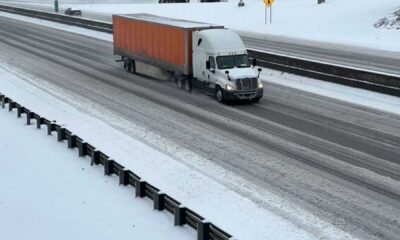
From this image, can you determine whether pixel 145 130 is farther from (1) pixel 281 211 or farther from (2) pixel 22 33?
(2) pixel 22 33

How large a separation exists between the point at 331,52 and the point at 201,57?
1641 cm

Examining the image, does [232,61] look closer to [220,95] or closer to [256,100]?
[220,95]

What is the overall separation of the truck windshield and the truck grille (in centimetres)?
128

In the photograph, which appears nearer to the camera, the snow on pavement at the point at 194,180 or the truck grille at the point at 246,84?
the snow on pavement at the point at 194,180

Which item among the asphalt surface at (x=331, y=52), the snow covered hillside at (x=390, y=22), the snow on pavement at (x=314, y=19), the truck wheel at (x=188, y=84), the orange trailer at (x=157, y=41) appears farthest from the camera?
the snow covered hillside at (x=390, y=22)

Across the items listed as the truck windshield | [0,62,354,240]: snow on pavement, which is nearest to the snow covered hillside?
the truck windshield

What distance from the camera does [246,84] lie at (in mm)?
22406

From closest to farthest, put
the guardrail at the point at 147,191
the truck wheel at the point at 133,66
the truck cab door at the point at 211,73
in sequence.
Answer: the guardrail at the point at 147,191 → the truck cab door at the point at 211,73 → the truck wheel at the point at 133,66

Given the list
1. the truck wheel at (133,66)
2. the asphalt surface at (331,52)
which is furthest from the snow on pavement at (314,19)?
the truck wheel at (133,66)

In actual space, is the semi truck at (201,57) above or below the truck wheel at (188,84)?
above

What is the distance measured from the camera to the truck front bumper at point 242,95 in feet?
73.1

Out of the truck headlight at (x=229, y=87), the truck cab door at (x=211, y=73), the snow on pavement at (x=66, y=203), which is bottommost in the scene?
the snow on pavement at (x=66, y=203)

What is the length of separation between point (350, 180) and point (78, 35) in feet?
120

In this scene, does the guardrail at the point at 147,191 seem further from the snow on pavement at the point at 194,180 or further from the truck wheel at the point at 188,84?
the truck wheel at the point at 188,84
